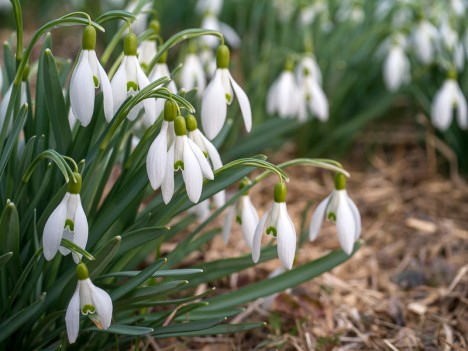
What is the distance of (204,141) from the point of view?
1.64 m

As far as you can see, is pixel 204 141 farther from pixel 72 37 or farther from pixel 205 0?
pixel 72 37

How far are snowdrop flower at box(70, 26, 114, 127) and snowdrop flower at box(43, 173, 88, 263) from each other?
0.14 metres

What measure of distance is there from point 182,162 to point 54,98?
1.22ft

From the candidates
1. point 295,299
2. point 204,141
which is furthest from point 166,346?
point 204,141

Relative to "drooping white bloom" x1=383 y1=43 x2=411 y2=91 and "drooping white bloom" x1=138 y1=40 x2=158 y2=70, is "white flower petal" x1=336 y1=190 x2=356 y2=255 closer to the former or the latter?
"drooping white bloom" x1=138 y1=40 x2=158 y2=70

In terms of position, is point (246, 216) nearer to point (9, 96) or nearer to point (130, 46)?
point (130, 46)

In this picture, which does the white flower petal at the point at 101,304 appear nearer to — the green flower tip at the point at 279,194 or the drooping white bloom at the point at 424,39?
the green flower tip at the point at 279,194

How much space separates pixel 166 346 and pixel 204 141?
2.47ft

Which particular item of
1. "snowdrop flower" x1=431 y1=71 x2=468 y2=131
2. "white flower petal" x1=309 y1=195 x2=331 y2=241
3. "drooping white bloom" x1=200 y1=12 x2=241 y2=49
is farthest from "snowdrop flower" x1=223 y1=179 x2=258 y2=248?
"drooping white bloom" x1=200 y1=12 x2=241 y2=49

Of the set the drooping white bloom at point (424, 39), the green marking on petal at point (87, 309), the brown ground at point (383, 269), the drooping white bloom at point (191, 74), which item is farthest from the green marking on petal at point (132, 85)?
the drooping white bloom at point (424, 39)

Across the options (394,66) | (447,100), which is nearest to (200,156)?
(447,100)

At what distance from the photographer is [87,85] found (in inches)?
59.3

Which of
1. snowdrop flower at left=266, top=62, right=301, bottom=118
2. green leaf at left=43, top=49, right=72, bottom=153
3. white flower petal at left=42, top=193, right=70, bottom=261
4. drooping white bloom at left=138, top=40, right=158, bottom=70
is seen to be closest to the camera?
white flower petal at left=42, top=193, right=70, bottom=261

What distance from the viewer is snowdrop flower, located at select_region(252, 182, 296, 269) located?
5.37 feet
